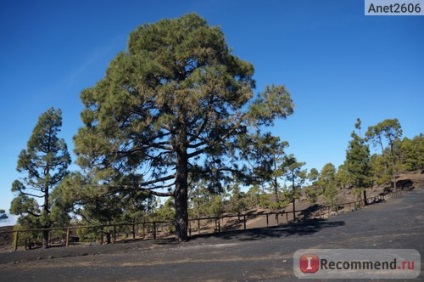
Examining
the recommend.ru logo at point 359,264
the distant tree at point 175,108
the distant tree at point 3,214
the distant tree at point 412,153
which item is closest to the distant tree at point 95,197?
the distant tree at point 175,108

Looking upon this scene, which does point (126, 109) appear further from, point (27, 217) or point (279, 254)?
point (27, 217)

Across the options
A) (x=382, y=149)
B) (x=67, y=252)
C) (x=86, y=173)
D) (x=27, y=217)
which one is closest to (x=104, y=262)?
(x=67, y=252)

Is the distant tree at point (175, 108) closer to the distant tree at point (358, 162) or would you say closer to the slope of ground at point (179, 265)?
the slope of ground at point (179, 265)

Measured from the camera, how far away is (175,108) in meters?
16.6

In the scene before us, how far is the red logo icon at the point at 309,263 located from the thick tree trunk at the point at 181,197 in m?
9.26

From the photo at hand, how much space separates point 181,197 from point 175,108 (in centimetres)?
553

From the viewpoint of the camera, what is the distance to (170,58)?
17844 millimetres

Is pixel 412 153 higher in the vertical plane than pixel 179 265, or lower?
higher

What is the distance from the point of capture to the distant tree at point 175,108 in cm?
1633

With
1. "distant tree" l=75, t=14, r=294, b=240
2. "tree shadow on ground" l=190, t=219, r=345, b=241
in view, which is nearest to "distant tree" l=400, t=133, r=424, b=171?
A: "tree shadow on ground" l=190, t=219, r=345, b=241

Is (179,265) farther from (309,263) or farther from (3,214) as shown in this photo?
(3,214)

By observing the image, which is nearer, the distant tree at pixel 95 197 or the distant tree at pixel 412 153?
the distant tree at pixel 95 197

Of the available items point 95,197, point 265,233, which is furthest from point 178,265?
point 265,233

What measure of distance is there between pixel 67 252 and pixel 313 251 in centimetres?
1182
